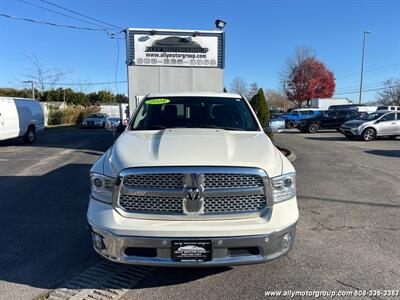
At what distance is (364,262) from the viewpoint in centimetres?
405

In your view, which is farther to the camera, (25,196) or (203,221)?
(25,196)

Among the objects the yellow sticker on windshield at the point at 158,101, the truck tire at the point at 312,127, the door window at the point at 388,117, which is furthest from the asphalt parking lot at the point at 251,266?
the truck tire at the point at 312,127

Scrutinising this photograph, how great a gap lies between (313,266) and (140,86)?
8429 mm

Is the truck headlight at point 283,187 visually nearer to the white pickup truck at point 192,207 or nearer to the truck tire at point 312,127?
the white pickup truck at point 192,207

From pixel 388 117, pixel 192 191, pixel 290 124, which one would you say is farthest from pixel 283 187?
pixel 290 124

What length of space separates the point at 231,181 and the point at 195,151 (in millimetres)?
454

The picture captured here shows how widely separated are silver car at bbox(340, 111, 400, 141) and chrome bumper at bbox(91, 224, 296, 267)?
18.2m

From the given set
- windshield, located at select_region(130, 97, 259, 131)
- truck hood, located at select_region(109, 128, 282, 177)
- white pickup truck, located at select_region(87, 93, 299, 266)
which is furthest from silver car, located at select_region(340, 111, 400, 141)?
white pickup truck, located at select_region(87, 93, 299, 266)

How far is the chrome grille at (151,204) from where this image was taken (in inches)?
127

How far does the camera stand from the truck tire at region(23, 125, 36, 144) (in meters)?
17.3

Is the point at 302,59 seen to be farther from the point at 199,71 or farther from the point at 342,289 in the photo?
the point at 342,289

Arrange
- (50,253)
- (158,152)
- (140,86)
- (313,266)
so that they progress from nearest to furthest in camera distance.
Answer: (158,152), (313,266), (50,253), (140,86)

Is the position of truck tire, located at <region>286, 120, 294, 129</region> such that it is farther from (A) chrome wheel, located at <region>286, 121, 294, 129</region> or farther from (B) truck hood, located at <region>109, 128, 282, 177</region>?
(B) truck hood, located at <region>109, 128, 282, 177</region>

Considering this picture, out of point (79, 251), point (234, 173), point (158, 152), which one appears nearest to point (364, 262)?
point (234, 173)
